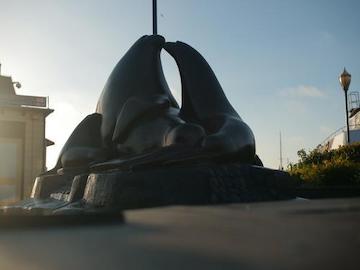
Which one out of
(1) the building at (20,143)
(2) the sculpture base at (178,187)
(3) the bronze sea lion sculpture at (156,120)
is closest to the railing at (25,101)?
(1) the building at (20,143)

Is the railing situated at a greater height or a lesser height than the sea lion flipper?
greater

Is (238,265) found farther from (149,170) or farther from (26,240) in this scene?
(149,170)

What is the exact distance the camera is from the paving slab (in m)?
1.27

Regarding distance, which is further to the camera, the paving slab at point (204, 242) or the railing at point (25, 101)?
the railing at point (25, 101)

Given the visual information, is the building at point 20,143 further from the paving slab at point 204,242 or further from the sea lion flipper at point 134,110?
the paving slab at point 204,242

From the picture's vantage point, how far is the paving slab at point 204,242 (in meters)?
1.27

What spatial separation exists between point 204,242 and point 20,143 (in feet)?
97.5

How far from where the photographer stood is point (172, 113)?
6.14 m

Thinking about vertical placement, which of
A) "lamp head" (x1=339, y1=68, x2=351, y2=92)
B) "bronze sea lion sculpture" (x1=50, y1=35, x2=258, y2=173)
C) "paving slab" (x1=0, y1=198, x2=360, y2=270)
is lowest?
"paving slab" (x1=0, y1=198, x2=360, y2=270)

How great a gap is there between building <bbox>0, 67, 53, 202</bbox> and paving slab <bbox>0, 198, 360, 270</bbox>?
28.6m

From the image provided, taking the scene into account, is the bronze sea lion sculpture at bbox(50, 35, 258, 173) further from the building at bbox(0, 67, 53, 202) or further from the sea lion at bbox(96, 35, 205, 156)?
the building at bbox(0, 67, 53, 202)

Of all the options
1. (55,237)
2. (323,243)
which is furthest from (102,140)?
(323,243)

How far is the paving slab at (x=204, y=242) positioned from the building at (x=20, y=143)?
93.9ft

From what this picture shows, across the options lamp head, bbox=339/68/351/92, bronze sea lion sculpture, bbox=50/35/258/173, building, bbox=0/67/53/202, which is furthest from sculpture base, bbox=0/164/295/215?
building, bbox=0/67/53/202
